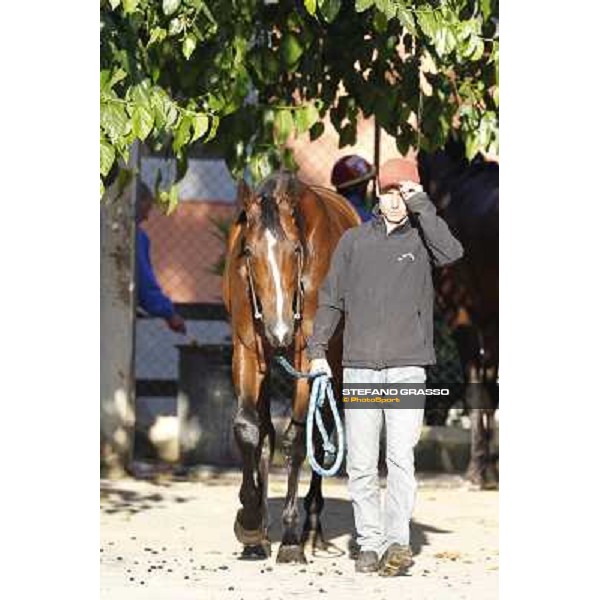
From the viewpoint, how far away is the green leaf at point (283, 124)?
508 inches

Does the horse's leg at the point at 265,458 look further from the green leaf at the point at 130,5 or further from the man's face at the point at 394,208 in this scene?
the green leaf at the point at 130,5

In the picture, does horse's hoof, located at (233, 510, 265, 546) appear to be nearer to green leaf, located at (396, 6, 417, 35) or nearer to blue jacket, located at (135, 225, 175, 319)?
green leaf, located at (396, 6, 417, 35)

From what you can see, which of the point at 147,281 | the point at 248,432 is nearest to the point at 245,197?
the point at 248,432

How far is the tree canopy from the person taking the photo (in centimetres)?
1134

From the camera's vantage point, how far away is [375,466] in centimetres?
1134

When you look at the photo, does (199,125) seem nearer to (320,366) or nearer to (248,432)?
(320,366)

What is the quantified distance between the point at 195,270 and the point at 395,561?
19.8 ft

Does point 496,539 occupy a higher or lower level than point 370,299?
lower

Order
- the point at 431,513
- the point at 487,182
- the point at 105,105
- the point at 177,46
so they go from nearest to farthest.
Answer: the point at 105,105, the point at 177,46, the point at 431,513, the point at 487,182

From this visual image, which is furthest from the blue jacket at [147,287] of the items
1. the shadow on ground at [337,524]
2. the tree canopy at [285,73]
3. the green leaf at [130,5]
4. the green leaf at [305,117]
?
the green leaf at [130,5]

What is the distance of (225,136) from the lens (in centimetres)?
1313
